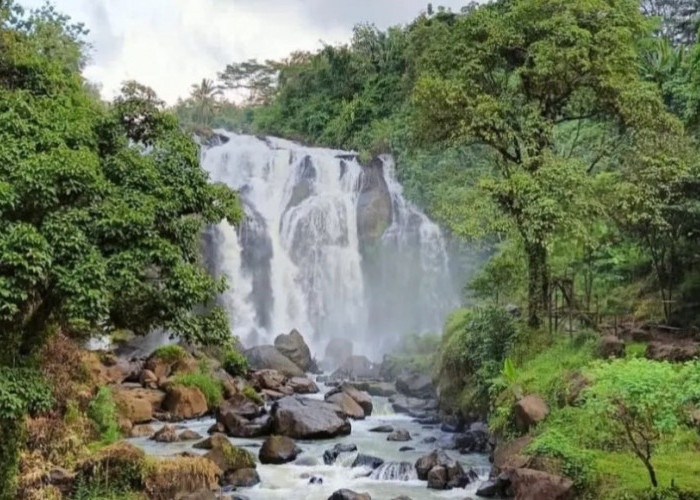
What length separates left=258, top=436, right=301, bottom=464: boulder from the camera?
593 inches

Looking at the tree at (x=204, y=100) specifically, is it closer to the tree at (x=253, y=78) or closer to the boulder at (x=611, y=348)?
the tree at (x=253, y=78)

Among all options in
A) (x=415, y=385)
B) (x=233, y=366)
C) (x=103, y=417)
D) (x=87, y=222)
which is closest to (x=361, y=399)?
(x=415, y=385)

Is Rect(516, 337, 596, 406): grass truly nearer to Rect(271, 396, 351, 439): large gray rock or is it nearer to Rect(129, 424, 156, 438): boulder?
Rect(271, 396, 351, 439): large gray rock

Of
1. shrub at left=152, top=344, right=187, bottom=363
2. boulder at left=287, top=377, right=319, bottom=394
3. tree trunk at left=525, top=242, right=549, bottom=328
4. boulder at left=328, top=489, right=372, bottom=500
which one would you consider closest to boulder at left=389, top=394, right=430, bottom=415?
boulder at left=287, top=377, right=319, bottom=394

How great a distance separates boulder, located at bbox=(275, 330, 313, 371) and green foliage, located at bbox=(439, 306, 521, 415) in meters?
8.64

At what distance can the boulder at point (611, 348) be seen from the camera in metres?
14.8

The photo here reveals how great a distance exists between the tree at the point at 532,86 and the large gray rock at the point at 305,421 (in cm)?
562

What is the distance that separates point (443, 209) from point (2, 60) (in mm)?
10919

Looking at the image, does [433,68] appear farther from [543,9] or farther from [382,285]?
[382,285]

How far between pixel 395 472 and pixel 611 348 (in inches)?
204

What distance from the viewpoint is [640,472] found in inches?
416

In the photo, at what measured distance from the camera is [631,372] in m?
9.40

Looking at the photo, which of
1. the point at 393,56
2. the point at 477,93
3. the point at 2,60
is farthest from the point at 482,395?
the point at 393,56

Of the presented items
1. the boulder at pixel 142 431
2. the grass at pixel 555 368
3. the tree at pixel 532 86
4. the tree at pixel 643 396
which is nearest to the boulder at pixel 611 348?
the grass at pixel 555 368
